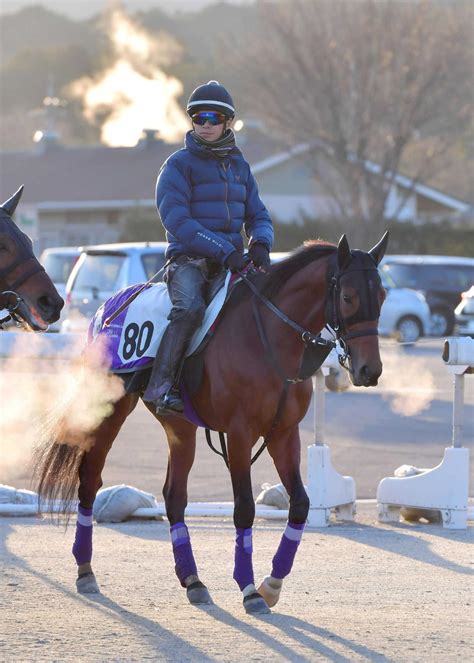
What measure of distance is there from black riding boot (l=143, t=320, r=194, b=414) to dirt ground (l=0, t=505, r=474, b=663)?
3.41ft

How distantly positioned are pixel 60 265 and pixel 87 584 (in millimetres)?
21499

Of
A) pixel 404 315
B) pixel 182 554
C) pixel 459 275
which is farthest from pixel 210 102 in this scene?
pixel 459 275

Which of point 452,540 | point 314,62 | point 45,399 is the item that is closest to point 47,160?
point 314,62

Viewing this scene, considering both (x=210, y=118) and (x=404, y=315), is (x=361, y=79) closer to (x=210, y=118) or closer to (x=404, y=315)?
(x=404, y=315)

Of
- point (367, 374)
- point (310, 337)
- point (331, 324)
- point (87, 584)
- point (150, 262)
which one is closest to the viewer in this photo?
point (367, 374)

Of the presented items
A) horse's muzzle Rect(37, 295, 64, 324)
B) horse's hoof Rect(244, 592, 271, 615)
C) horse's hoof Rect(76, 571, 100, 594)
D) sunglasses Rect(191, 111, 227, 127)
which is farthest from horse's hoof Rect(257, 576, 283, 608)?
sunglasses Rect(191, 111, 227, 127)

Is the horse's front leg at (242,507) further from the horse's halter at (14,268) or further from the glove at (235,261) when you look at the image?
the horse's halter at (14,268)

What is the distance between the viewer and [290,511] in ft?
26.2

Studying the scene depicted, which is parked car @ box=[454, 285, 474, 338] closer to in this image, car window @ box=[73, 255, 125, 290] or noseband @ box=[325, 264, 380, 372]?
car window @ box=[73, 255, 125, 290]

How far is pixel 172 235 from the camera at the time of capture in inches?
330

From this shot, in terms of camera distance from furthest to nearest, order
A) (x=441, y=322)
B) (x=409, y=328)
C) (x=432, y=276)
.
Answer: (x=432, y=276) < (x=441, y=322) < (x=409, y=328)

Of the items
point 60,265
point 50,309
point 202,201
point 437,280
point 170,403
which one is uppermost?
point 437,280

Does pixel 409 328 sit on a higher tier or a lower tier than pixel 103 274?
higher

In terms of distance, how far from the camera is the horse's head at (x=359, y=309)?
7547mm
